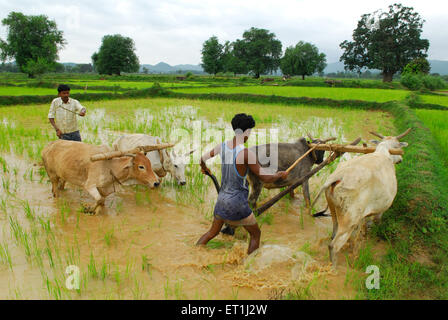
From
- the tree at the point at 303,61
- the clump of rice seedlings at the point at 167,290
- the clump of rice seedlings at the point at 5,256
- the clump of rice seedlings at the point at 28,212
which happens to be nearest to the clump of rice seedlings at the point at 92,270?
the clump of rice seedlings at the point at 167,290

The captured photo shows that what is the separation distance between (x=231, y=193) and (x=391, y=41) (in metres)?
40.9

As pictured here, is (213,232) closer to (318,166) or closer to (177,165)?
(318,166)

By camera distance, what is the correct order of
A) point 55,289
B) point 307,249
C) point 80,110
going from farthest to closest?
point 80,110 → point 307,249 → point 55,289

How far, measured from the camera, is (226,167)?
2801 millimetres

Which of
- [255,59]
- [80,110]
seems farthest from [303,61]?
[80,110]

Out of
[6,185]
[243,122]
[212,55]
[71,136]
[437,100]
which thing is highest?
[212,55]

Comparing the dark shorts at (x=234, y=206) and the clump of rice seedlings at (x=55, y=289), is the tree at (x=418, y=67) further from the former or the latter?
the clump of rice seedlings at (x=55, y=289)

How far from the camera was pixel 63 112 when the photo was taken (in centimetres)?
525

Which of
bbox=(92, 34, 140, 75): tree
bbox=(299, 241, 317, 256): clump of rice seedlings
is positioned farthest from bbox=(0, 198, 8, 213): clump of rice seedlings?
bbox=(92, 34, 140, 75): tree

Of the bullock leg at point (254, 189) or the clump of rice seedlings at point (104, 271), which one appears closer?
the clump of rice seedlings at point (104, 271)

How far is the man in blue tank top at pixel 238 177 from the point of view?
8.75 feet

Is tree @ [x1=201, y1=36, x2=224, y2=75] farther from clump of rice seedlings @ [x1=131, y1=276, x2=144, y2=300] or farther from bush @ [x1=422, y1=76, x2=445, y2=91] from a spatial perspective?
clump of rice seedlings @ [x1=131, y1=276, x2=144, y2=300]
